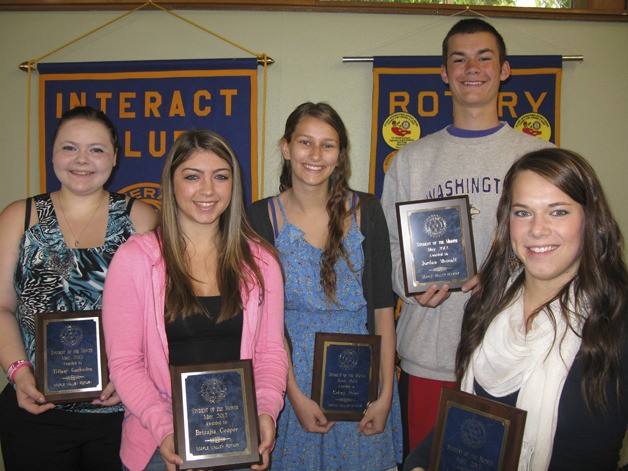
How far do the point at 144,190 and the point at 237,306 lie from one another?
7.06ft

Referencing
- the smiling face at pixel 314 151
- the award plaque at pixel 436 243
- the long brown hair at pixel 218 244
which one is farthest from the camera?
the smiling face at pixel 314 151

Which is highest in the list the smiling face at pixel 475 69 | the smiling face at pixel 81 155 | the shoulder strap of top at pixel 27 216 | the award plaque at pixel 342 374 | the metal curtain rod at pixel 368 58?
the metal curtain rod at pixel 368 58

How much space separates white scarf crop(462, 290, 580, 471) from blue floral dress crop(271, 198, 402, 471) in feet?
2.53

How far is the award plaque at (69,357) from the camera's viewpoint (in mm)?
2248

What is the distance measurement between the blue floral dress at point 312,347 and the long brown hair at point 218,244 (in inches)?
9.8

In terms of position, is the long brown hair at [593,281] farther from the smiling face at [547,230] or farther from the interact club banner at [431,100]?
the interact club banner at [431,100]

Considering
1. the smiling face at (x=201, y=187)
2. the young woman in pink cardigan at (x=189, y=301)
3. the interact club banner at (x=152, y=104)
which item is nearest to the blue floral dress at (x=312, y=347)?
the young woman in pink cardigan at (x=189, y=301)

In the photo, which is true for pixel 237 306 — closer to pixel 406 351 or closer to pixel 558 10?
pixel 406 351

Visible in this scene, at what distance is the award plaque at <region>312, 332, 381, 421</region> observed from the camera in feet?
8.11

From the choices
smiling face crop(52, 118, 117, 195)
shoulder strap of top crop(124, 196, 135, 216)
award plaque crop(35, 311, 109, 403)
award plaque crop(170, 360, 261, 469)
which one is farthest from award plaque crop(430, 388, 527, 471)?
smiling face crop(52, 118, 117, 195)

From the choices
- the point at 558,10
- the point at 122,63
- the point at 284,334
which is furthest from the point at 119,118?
the point at 558,10

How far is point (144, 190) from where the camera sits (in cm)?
399

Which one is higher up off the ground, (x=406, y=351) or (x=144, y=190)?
(x=144, y=190)

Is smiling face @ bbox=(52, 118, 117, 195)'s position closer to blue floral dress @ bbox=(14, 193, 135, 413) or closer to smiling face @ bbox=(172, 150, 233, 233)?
blue floral dress @ bbox=(14, 193, 135, 413)
